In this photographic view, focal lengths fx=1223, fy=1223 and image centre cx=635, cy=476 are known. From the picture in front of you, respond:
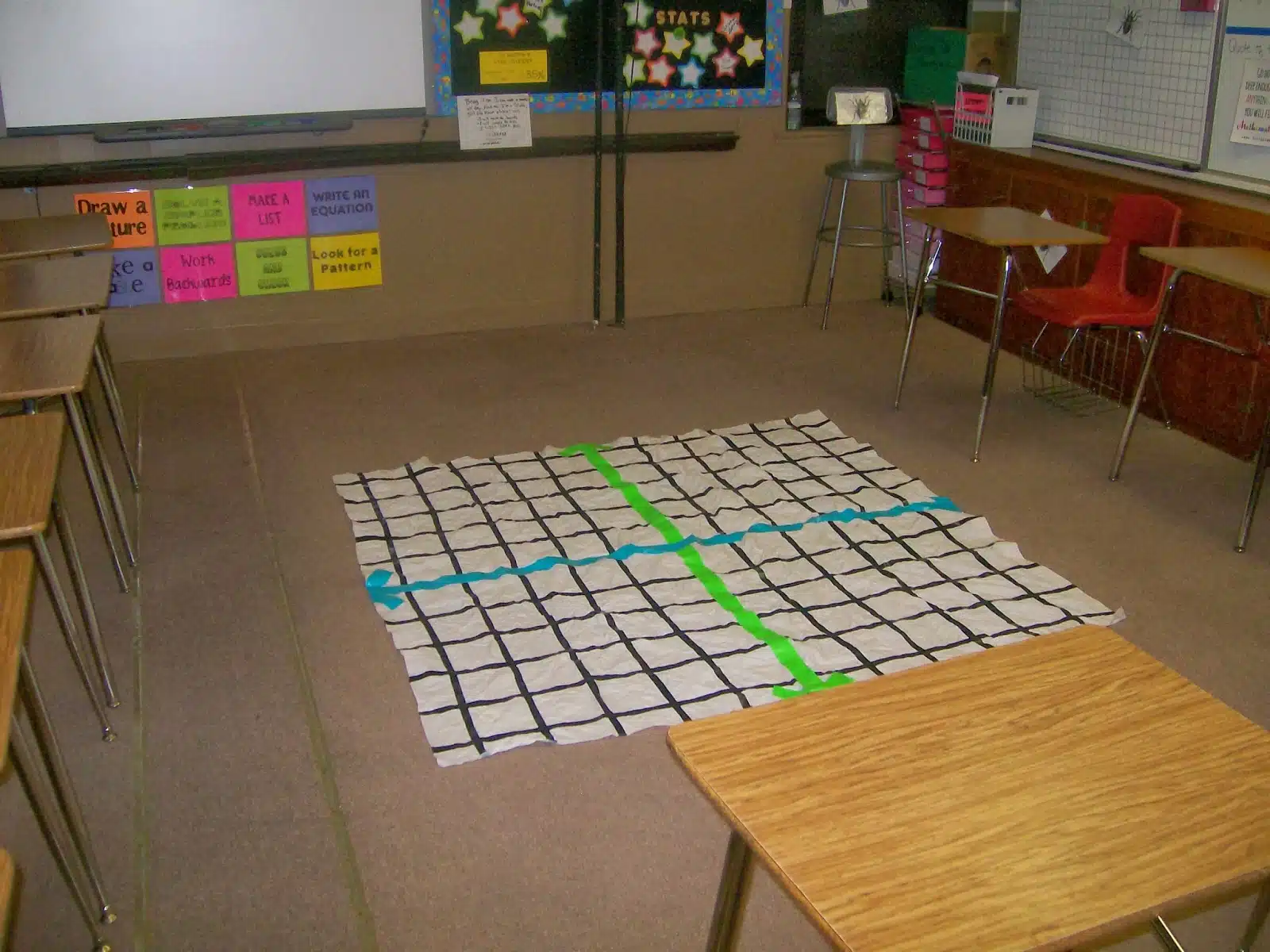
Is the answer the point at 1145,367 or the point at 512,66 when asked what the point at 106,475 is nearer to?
the point at 512,66

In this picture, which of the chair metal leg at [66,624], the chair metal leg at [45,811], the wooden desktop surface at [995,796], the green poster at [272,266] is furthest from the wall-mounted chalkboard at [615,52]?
the wooden desktop surface at [995,796]

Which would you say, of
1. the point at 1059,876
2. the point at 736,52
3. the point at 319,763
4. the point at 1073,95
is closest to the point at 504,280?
the point at 736,52

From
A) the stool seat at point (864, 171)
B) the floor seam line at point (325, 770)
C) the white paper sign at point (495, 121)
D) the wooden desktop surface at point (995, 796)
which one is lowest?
the floor seam line at point (325, 770)

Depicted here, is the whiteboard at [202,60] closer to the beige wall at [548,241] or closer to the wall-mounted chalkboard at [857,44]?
the beige wall at [548,241]

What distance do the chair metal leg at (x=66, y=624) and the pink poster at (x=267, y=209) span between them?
2.45 metres

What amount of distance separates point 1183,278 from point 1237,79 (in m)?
0.66

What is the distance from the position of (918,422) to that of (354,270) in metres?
2.34

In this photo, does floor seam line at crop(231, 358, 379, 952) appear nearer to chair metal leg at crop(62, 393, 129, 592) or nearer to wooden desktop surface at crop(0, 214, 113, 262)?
chair metal leg at crop(62, 393, 129, 592)

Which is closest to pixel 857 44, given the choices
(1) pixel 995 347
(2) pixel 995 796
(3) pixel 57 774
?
(1) pixel 995 347

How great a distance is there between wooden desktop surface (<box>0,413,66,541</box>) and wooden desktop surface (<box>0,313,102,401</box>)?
0.21 ft

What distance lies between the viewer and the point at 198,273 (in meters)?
4.76

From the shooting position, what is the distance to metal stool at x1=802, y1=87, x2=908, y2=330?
204 inches

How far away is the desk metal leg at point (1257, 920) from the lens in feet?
5.80

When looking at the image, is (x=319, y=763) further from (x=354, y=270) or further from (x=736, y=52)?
(x=736, y=52)
